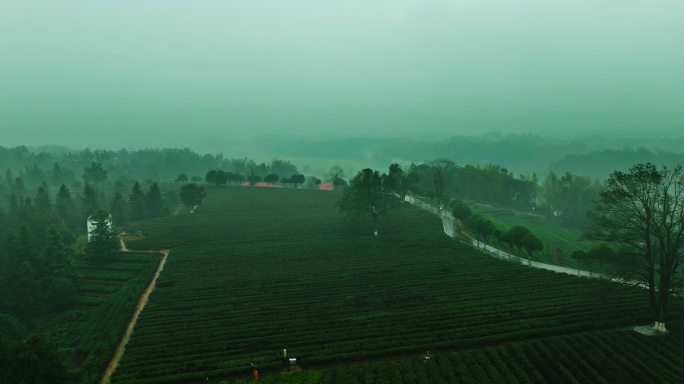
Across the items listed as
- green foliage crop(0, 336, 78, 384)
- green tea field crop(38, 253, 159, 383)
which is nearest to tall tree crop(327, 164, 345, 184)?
green tea field crop(38, 253, 159, 383)

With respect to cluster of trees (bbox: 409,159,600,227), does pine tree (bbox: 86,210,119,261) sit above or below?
below

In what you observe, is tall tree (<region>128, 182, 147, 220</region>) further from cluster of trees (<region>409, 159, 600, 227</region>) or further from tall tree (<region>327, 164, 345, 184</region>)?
cluster of trees (<region>409, 159, 600, 227</region>)

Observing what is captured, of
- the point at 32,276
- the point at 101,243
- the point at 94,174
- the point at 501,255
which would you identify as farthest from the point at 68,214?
the point at 501,255

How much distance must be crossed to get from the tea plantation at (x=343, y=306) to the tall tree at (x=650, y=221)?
9.84 feet

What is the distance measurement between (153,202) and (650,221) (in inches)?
3112

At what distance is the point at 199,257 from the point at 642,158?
572 ft

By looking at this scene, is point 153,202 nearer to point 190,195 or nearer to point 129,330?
point 190,195

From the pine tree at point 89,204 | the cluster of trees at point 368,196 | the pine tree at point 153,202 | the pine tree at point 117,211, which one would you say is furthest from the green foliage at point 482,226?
the pine tree at point 89,204

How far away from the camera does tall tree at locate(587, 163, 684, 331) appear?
30031mm

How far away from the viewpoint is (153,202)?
8238 cm

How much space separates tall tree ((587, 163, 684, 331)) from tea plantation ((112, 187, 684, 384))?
3.00m

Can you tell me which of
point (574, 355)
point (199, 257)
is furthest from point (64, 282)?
point (574, 355)

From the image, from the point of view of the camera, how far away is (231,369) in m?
25.5

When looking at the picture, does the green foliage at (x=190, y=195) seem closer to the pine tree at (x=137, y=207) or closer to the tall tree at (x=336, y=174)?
the pine tree at (x=137, y=207)
